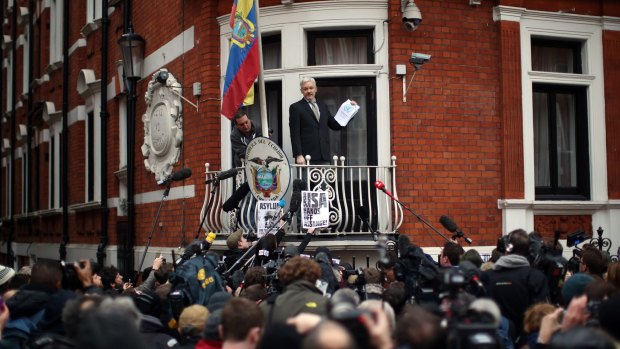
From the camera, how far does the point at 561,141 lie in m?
12.3

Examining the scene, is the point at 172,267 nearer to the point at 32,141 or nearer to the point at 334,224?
the point at 334,224

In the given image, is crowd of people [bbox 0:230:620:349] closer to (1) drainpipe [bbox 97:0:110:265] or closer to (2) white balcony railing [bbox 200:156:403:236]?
(2) white balcony railing [bbox 200:156:403:236]

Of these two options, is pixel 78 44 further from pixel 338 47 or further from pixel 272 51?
pixel 338 47

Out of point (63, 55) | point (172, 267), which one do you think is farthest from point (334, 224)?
point (63, 55)

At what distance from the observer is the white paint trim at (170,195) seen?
42.2 feet

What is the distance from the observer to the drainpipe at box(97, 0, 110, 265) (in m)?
16.7

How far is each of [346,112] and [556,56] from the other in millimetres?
3477

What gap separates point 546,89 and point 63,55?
1240 cm

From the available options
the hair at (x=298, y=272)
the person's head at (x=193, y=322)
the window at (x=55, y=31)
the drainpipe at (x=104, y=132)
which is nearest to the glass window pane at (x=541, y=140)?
the hair at (x=298, y=272)

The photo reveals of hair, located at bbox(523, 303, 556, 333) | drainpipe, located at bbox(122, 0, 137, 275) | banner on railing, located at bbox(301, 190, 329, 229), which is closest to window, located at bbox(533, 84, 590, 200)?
banner on railing, located at bbox(301, 190, 329, 229)

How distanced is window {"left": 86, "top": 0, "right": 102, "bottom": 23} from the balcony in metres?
7.85

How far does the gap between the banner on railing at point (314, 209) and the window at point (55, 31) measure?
1302 cm

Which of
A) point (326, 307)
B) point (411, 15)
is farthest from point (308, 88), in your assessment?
point (326, 307)

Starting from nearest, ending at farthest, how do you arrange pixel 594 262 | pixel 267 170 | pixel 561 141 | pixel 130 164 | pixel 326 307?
pixel 326 307
pixel 594 262
pixel 267 170
pixel 561 141
pixel 130 164
